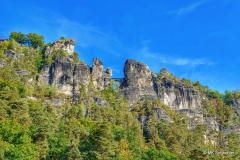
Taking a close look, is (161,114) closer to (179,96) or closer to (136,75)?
(179,96)

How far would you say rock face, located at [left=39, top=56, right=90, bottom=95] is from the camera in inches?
2958

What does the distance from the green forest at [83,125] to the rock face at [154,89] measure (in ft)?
14.1

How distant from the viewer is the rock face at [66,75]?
246 feet

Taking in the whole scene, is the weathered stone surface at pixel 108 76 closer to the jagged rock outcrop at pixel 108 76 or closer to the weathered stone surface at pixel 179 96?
the jagged rock outcrop at pixel 108 76

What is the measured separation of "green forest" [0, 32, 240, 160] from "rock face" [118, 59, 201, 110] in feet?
14.1

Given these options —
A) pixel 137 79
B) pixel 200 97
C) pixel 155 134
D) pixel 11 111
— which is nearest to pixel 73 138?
pixel 11 111

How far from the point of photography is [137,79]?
8681 centimetres

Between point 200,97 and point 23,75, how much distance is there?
6885cm


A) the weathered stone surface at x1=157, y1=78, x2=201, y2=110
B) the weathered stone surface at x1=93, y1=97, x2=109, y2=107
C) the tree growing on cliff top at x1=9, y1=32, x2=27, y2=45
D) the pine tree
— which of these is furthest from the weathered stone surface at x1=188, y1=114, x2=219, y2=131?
the tree growing on cliff top at x1=9, y1=32, x2=27, y2=45

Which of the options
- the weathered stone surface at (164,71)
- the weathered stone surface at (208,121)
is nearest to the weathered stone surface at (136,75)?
the weathered stone surface at (164,71)

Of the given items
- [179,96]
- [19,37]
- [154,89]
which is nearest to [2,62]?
[19,37]

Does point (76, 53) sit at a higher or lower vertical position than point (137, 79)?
higher

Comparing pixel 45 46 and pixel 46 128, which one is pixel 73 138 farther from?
pixel 45 46

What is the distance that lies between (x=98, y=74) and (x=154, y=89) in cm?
2211
